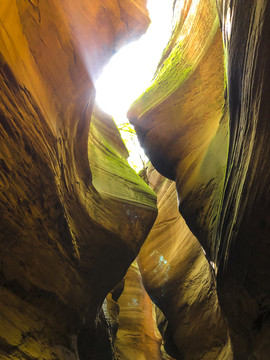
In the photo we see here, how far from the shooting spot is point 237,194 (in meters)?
3.65

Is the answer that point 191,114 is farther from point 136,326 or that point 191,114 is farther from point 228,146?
point 136,326

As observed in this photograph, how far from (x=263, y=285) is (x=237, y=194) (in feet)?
3.61

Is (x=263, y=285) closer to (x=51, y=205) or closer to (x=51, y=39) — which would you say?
(x=51, y=205)

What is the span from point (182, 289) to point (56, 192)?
18.6 ft

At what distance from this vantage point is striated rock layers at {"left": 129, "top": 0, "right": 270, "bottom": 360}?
119 inches

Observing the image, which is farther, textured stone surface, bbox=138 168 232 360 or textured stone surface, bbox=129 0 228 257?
textured stone surface, bbox=138 168 232 360

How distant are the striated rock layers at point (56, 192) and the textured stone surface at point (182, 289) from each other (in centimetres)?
232

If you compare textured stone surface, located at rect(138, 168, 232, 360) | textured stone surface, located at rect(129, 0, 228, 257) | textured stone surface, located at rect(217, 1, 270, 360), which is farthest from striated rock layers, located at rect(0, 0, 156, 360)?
textured stone surface, located at rect(138, 168, 232, 360)

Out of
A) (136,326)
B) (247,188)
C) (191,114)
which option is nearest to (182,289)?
(191,114)

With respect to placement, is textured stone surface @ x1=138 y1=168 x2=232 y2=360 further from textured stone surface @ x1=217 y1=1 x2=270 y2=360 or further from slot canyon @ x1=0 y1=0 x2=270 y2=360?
textured stone surface @ x1=217 y1=1 x2=270 y2=360

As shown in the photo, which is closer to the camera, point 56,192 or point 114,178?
point 56,192

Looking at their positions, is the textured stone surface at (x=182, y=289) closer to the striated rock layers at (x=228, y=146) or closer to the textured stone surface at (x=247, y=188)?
the striated rock layers at (x=228, y=146)

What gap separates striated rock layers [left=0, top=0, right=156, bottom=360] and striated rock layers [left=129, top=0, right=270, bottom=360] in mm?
1794

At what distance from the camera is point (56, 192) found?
385 centimetres
